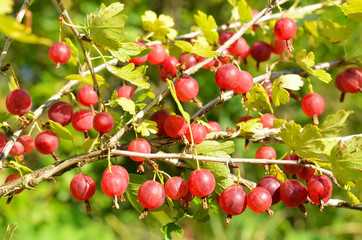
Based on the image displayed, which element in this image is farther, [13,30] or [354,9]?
[354,9]

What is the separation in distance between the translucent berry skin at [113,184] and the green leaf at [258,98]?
0.90 ft

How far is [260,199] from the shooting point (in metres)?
0.64

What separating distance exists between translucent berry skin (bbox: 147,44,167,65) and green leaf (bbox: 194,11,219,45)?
0.13 m

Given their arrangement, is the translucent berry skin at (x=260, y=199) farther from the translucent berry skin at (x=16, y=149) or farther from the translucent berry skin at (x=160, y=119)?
the translucent berry skin at (x=16, y=149)

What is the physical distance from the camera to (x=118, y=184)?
2.09ft

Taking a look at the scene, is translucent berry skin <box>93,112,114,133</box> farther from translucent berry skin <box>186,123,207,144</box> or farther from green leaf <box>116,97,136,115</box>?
translucent berry skin <box>186,123,207,144</box>

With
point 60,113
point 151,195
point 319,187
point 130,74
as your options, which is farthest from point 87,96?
point 319,187

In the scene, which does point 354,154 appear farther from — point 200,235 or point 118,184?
point 200,235

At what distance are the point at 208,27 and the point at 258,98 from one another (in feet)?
0.92

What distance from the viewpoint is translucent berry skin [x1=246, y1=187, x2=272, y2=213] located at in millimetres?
636

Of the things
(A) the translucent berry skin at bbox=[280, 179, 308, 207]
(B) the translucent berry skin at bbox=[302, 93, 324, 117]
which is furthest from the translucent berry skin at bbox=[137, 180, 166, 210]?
(B) the translucent berry skin at bbox=[302, 93, 324, 117]

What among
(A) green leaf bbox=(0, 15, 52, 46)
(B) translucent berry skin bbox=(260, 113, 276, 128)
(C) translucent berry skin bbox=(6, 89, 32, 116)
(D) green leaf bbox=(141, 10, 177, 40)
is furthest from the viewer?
(D) green leaf bbox=(141, 10, 177, 40)

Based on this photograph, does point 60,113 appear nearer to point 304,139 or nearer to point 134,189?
point 134,189

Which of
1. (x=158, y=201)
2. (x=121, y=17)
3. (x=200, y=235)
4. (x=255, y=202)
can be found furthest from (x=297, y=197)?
(x=200, y=235)
